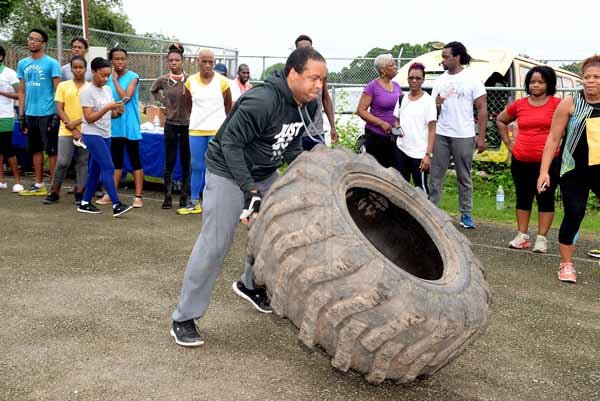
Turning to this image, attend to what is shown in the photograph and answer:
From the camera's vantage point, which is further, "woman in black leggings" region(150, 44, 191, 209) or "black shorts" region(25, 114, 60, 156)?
"black shorts" region(25, 114, 60, 156)

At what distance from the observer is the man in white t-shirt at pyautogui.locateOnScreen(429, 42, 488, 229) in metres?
7.48

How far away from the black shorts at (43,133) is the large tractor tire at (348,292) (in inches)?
253

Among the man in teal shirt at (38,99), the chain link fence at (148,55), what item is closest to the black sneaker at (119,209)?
the man in teal shirt at (38,99)

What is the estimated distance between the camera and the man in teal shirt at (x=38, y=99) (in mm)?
8977

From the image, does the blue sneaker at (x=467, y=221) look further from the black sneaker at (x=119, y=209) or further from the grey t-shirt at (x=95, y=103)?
the grey t-shirt at (x=95, y=103)

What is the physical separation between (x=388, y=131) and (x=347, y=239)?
14.3ft

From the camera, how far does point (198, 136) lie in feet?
26.0

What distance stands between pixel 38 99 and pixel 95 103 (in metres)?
1.61

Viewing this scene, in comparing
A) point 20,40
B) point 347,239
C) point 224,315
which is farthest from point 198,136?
point 20,40

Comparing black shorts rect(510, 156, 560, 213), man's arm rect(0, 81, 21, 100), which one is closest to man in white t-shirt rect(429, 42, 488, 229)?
black shorts rect(510, 156, 560, 213)

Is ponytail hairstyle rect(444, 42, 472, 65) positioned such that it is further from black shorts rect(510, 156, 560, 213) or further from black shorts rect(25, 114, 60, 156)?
black shorts rect(25, 114, 60, 156)

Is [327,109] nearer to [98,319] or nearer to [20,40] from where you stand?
[98,319]

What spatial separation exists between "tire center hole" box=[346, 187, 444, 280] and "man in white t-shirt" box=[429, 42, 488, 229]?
3317mm

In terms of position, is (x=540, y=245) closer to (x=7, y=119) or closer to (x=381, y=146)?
(x=381, y=146)
